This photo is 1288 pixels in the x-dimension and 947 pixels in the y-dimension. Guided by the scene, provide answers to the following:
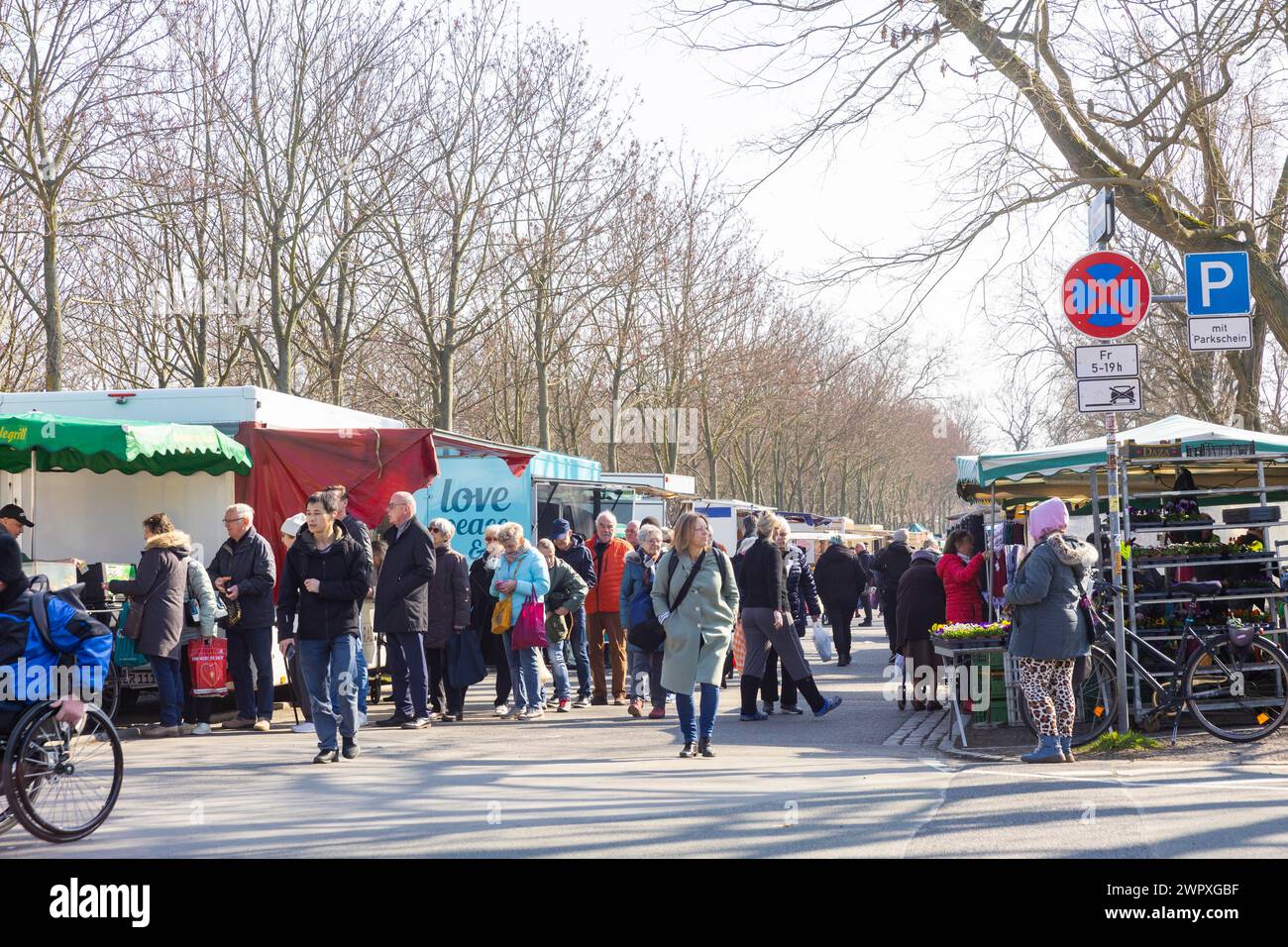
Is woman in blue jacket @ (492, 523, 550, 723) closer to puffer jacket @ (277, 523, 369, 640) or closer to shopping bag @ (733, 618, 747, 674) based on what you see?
shopping bag @ (733, 618, 747, 674)

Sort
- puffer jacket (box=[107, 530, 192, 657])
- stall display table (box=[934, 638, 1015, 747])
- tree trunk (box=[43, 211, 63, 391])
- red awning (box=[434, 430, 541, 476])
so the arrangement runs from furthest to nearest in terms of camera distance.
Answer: tree trunk (box=[43, 211, 63, 391]), red awning (box=[434, 430, 541, 476]), puffer jacket (box=[107, 530, 192, 657]), stall display table (box=[934, 638, 1015, 747])

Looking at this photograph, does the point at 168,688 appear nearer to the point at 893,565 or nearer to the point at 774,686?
the point at 774,686

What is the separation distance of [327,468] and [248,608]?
6.91ft

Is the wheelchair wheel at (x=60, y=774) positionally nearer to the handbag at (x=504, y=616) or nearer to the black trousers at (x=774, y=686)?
the handbag at (x=504, y=616)

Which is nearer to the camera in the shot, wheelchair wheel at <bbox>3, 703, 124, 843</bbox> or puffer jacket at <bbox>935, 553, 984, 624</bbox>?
wheelchair wheel at <bbox>3, 703, 124, 843</bbox>

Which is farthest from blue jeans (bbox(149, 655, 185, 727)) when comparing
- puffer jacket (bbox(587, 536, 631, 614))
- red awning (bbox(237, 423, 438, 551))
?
puffer jacket (bbox(587, 536, 631, 614))

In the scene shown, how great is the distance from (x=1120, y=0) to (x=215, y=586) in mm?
9032

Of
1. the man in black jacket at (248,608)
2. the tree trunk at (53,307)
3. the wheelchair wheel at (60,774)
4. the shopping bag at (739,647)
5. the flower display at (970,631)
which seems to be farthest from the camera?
the tree trunk at (53,307)

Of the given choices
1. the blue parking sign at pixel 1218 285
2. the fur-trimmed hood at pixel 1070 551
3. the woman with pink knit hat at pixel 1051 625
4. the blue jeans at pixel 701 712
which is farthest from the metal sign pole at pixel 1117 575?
the blue jeans at pixel 701 712

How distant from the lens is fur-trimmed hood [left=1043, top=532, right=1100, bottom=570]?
9359mm

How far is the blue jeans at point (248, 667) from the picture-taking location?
12.0 m

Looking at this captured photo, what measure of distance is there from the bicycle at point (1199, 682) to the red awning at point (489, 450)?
8.02 metres

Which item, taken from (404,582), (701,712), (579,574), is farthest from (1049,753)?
(579,574)

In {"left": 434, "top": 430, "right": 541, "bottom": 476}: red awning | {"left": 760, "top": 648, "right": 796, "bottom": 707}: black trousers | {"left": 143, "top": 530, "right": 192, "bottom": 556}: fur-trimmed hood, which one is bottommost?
{"left": 760, "top": 648, "right": 796, "bottom": 707}: black trousers
